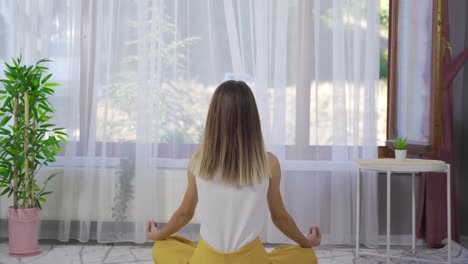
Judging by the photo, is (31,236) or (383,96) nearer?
(31,236)

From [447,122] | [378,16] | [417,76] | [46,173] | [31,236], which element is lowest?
[31,236]

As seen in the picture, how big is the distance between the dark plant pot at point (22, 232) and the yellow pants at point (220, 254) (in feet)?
5.62

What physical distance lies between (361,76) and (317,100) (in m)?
0.31

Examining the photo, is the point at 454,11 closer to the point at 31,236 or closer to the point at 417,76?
the point at 417,76

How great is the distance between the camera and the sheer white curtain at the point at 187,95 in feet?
13.3

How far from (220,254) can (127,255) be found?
5.79 ft

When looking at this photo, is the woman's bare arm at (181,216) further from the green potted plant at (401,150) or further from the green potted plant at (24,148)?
the green potted plant at (24,148)

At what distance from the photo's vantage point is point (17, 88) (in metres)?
3.77

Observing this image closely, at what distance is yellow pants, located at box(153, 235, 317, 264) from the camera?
215 cm

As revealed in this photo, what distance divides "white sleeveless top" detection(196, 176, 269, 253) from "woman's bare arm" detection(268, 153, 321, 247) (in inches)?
3.3

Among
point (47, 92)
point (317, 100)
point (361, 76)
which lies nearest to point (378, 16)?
point (361, 76)

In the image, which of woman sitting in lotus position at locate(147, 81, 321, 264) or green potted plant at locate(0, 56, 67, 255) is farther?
green potted plant at locate(0, 56, 67, 255)

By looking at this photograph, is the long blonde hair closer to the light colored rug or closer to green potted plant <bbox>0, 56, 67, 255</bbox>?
the light colored rug

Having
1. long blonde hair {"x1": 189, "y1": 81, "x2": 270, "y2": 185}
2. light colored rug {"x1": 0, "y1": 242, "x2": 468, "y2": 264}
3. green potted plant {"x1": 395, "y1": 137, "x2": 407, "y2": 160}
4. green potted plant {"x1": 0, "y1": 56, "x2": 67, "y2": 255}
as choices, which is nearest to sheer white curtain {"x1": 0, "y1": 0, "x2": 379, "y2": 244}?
light colored rug {"x1": 0, "y1": 242, "x2": 468, "y2": 264}
